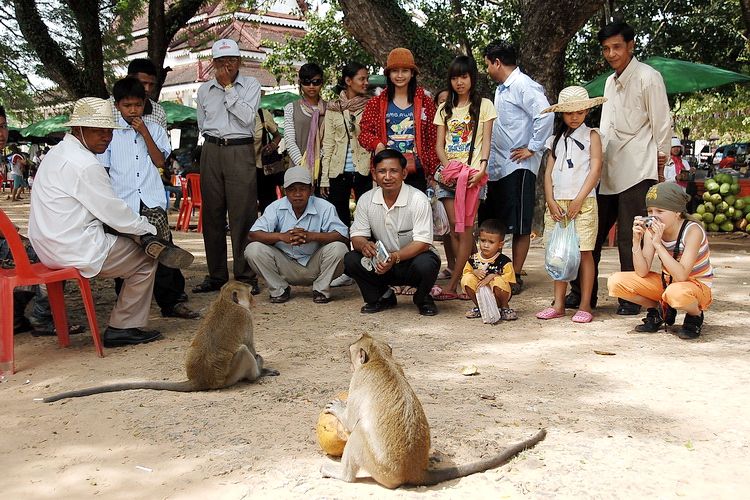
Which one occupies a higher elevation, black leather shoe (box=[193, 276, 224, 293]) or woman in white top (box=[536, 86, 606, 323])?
woman in white top (box=[536, 86, 606, 323])

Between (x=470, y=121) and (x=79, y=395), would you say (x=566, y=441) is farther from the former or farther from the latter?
(x=470, y=121)

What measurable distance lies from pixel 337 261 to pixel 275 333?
120 centimetres

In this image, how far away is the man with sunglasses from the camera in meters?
6.85

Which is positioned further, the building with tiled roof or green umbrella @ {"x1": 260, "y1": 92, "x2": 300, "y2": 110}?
the building with tiled roof

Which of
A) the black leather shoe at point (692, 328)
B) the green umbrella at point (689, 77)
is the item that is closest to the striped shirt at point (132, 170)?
the black leather shoe at point (692, 328)

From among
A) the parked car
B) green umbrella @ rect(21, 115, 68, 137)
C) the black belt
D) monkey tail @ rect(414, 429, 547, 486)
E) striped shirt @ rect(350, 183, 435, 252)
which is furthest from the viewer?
green umbrella @ rect(21, 115, 68, 137)

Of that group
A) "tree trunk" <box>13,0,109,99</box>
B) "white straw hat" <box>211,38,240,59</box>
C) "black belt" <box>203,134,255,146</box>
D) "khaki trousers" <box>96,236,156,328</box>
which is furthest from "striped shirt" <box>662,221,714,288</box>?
"tree trunk" <box>13,0,109,99</box>

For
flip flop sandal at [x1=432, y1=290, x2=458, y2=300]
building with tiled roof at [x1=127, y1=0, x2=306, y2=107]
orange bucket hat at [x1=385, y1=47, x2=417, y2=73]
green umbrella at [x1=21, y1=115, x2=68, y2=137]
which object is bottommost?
flip flop sandal at [x1=432, y1=290, x2=458, y2=300]

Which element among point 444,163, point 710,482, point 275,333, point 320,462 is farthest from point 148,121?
point 710,482

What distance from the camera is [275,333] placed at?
5.69 m

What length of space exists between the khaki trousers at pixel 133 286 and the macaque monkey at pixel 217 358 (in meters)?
1.15

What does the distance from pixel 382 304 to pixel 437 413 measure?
2657mm

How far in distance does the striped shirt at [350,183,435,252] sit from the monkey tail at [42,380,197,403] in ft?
8.14

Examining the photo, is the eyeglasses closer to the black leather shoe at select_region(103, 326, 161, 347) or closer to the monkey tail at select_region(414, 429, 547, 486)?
the black leather shoe at select_region(103, 326, 161, 347)
